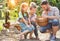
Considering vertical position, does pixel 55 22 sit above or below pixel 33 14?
below

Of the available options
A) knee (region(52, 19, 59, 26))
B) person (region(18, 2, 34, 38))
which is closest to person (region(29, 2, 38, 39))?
person (region(18, 2, 34, 38))

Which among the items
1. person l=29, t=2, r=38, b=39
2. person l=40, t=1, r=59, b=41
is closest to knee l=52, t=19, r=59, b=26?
person l=40, t=1, r=59, b=41

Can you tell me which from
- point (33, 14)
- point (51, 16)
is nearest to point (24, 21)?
point (33, 14)

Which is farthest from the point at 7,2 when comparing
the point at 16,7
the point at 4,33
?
the point at 4,33

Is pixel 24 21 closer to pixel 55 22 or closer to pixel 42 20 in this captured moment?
pixel 42 20

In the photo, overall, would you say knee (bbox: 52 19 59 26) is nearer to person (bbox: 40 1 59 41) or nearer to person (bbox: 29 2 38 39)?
person (bbox: 40 1 59 41)

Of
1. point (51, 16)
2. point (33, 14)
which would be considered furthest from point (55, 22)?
point (33, 14)

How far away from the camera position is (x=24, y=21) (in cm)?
327

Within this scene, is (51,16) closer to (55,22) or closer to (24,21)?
(55,22)

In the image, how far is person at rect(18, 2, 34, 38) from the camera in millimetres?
3268

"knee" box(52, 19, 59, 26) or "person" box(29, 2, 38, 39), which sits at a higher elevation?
"person" box(29, 2, 38, 39)

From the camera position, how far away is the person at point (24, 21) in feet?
10.7

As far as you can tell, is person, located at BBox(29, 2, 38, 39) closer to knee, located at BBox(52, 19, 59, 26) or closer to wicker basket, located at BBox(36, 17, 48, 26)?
wicker basket, located at BBox(36, 17, 48, 26)

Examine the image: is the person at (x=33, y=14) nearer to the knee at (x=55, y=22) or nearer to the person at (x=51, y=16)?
the person at (x=51, y=16)
